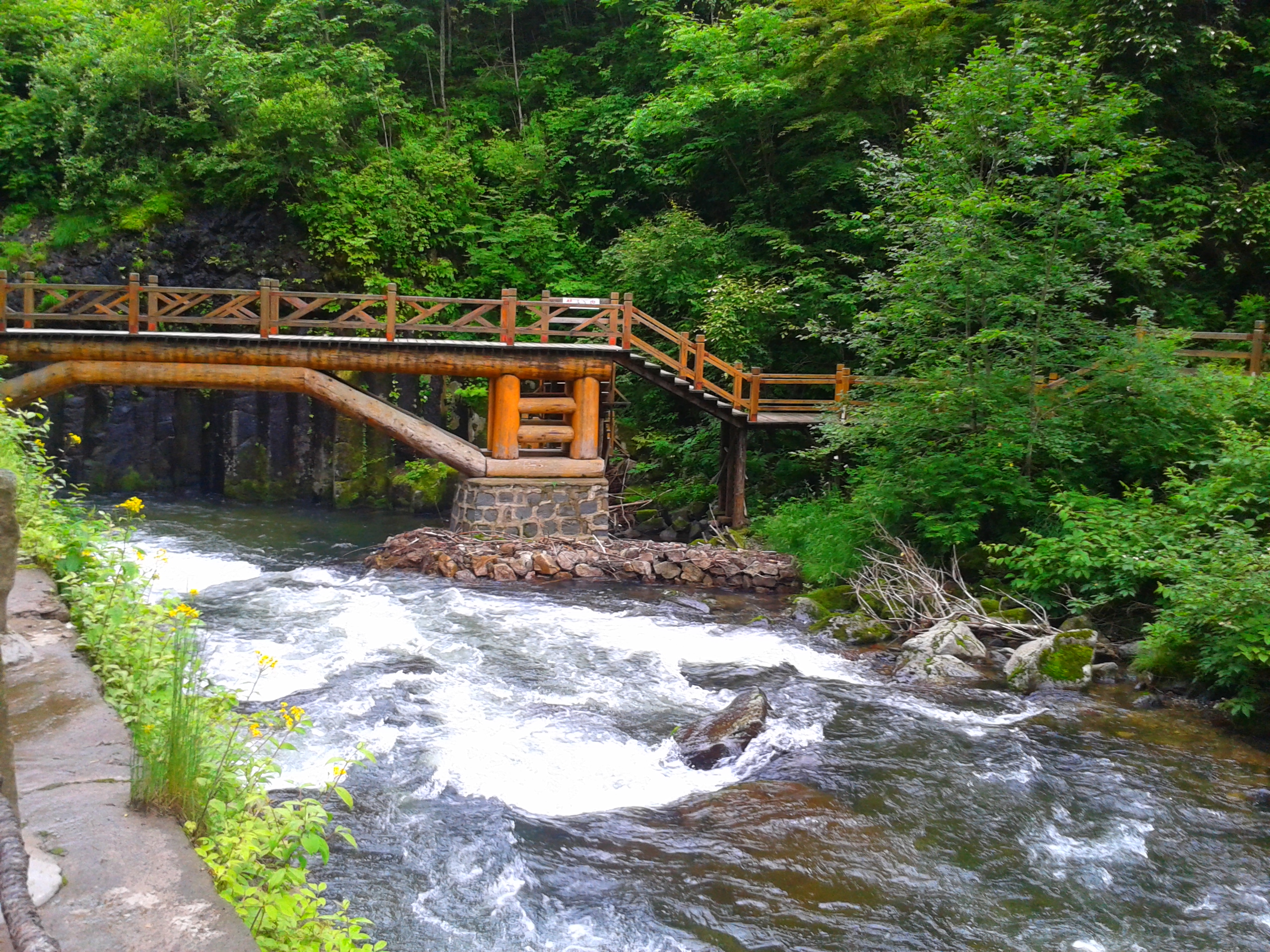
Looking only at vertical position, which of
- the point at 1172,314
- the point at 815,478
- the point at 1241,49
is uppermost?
the point at 1241,49

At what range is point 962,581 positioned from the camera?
38.9 feet

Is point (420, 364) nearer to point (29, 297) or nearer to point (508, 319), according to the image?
point (508, 319)

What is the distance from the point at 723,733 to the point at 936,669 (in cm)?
315

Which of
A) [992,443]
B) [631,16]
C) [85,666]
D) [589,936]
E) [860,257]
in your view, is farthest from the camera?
[631,16]

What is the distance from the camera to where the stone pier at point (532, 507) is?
15.1m

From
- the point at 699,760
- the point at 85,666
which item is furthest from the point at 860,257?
the point at 85,666

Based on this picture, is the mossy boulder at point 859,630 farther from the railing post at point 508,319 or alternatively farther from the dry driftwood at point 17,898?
the dry driftwood at point 17,898

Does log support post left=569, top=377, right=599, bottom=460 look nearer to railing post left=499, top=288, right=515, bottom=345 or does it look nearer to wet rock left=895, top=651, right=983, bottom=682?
railing post left=499, top=288, right=515, bottom=345

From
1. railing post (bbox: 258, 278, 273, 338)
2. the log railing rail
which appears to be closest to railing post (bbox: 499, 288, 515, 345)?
the log railing rail

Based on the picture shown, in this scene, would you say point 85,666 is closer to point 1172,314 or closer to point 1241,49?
point 1172,314

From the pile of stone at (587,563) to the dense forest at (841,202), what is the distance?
867 mm

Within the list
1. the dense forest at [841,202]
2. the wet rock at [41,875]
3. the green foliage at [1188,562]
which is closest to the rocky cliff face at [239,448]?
the dense forest at [841,202]

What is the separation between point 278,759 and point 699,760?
3124 millimetres

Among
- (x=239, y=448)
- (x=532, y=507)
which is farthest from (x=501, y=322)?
(x=239, y=448)
